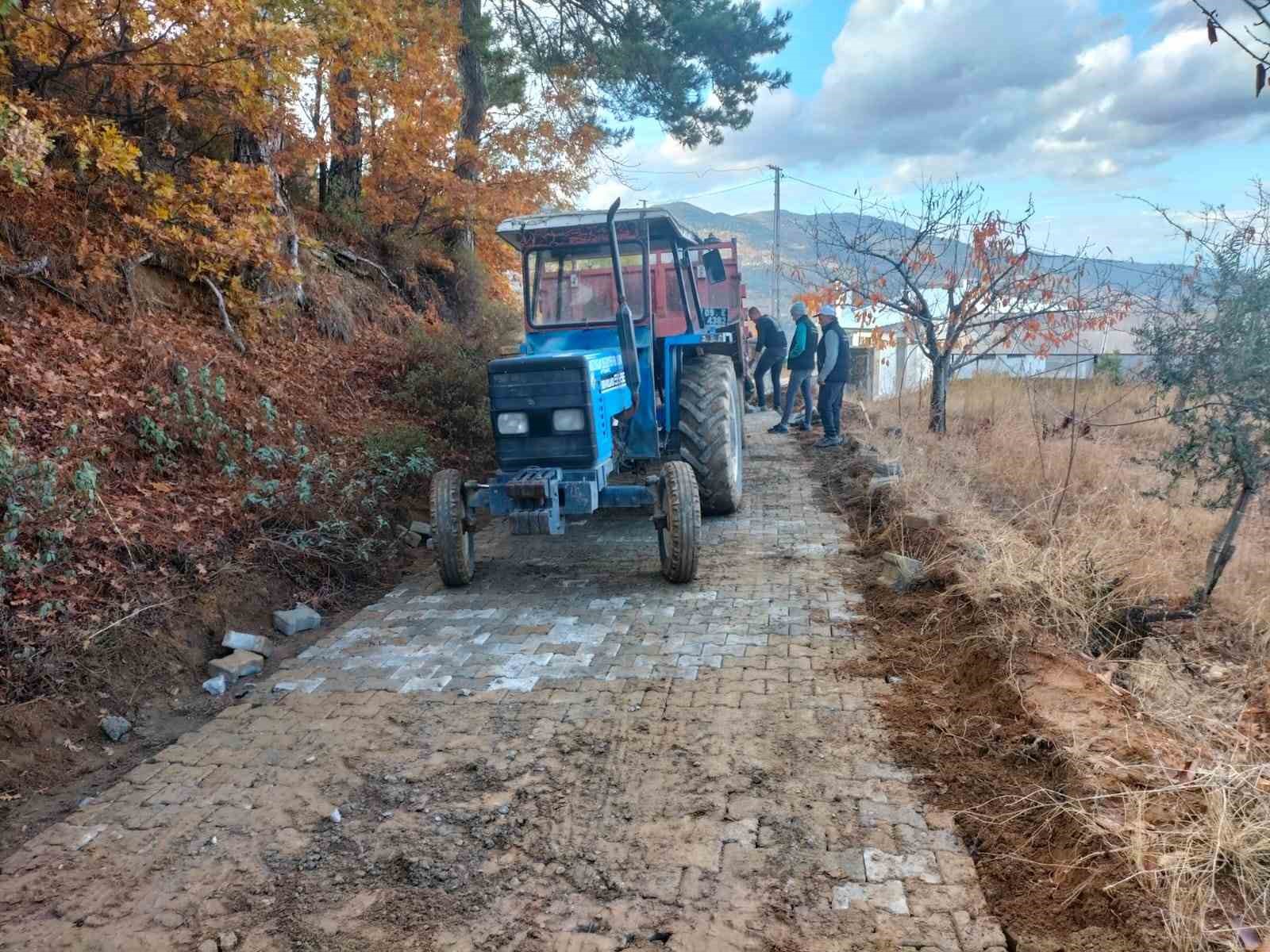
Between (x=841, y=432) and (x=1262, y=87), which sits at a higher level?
(x=1262, y=87)

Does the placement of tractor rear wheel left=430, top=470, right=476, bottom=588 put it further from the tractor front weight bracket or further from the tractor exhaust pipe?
the tractor exhaust pipe

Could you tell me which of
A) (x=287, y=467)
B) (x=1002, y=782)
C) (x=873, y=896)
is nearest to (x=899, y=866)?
(x=873, y=896)

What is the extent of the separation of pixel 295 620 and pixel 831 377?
23.3 feet

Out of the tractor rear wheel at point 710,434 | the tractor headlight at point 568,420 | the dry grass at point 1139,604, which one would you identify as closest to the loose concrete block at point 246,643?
the tractor headlight at point 568,420

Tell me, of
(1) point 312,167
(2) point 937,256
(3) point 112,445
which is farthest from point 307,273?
(2) point 937,256

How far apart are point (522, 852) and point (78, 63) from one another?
6782mm

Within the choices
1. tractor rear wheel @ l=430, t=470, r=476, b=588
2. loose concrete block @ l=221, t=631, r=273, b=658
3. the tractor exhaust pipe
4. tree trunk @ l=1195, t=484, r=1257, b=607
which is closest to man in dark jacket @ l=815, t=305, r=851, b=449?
the tractor exhaust pipe

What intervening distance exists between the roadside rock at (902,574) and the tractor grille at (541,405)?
83.2 inches

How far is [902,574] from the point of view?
5.22m

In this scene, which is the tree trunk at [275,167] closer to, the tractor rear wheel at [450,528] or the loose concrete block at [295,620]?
the tractor rear wheel at [450,528]

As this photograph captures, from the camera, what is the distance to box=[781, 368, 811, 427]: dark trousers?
10.9 m

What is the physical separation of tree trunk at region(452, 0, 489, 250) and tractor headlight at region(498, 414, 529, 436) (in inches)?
291

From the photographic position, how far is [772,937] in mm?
2455

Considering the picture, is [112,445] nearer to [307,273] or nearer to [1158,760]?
[307,273]
